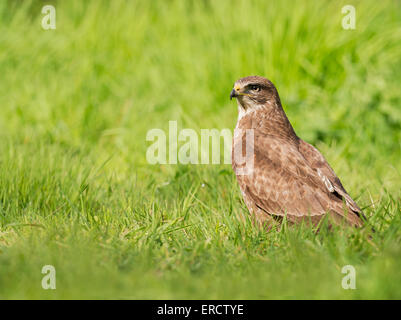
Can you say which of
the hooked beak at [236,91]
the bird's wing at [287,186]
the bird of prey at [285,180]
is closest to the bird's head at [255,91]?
the hooked beak at [236,91]

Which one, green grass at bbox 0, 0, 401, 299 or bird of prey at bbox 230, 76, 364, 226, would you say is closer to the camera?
green grass at bbox 0, 0, 401, 299

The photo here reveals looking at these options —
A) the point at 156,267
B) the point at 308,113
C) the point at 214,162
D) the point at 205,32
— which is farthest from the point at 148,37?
the point at 156,267

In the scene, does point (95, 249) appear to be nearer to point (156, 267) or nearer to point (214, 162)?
point (156, 267)

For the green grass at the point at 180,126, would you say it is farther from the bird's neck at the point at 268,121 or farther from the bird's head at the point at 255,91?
the bird's head at the point at 255,91

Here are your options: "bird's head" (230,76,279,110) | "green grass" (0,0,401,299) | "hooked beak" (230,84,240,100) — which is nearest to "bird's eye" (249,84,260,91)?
"bird's head" (230,76,279,110)

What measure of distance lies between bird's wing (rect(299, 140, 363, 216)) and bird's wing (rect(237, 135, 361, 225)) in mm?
47

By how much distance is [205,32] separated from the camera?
29.0 ft

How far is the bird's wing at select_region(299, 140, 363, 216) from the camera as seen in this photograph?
482cm

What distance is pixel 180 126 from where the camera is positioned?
730 cm

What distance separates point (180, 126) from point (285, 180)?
2.55 m

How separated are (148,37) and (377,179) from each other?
16.0 feet

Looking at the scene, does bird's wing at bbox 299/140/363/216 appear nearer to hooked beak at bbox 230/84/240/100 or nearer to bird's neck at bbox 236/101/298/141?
bird's neck at bbox 236/101/298/141

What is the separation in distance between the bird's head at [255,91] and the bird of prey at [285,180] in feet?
0.66

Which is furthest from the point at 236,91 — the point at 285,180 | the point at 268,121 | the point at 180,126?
the point at 180,126
